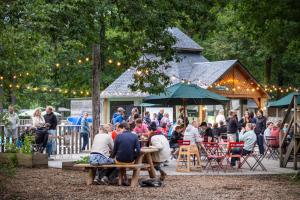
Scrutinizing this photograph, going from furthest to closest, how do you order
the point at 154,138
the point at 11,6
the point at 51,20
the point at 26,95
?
1. the point at 26,95
2. the point at 154,138
3. the point at 51,20
4. the point at 11,6

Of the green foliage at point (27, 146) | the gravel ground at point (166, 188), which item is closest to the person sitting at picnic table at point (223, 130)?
the gravel ground at point (166, 188)

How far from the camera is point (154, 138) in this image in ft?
49.2

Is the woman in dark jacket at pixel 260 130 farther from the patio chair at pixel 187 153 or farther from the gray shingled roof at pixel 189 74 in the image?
the gray shingled roof at pixel 189 74

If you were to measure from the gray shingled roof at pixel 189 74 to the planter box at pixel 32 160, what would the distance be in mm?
17591

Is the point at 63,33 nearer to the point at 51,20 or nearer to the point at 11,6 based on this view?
the point at 51,20

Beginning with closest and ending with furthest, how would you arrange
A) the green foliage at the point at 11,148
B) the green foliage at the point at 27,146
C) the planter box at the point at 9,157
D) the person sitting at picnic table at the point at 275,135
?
the planter box at the point at 9,157 → the green foliage at the point at 27,146 → the green foliage at the point at 11,148 → the person sitting at picnic table at the point at 275,135

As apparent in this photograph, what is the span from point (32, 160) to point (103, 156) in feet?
15.5

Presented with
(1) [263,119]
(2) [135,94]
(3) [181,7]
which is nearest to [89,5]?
(3) [181,7]

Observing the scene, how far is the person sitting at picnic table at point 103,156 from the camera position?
46.5 ft

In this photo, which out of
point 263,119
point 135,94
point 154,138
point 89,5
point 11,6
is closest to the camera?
point 11,6

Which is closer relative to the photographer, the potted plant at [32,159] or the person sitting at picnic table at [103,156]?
the person sitting at picnic table at [103,156]

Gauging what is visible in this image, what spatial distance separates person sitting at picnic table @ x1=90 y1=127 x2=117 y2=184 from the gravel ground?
0.47 metres

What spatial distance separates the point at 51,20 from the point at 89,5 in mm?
1126

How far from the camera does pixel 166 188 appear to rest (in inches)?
535
